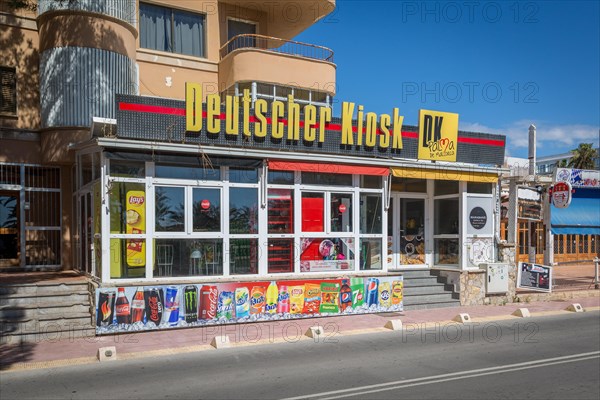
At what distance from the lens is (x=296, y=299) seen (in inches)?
507

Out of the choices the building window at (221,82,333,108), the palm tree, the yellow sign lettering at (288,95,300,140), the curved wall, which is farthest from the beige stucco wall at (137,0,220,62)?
the palm tree

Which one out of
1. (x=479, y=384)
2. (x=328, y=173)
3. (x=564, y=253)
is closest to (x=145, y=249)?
(x=328, y=173)

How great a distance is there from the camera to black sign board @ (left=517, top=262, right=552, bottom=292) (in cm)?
1641

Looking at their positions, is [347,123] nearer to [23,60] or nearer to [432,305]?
[432,305]

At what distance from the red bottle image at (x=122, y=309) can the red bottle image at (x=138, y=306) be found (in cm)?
10

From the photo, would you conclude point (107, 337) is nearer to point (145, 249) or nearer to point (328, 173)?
point (145, 249)

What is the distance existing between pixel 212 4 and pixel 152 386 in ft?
48.3

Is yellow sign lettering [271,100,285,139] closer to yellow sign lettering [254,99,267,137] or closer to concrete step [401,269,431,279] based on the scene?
yellow sign lettering [254,99,267,137]

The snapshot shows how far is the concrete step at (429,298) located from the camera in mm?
14589

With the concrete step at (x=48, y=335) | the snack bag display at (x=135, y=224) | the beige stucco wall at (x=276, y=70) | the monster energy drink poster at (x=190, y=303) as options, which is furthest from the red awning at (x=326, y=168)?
the beige stucco wall at (x=276, y=70)

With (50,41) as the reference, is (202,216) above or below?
below

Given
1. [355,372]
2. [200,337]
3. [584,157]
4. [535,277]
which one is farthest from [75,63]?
[584,157]

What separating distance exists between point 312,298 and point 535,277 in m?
7.58

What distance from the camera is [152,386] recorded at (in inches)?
292
